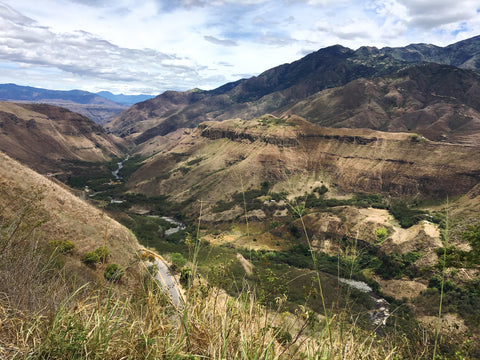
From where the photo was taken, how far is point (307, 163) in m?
120

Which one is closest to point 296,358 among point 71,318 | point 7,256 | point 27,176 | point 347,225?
point 71,318

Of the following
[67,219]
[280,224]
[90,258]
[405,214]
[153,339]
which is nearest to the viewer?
[153,339]

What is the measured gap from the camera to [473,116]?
538 ft

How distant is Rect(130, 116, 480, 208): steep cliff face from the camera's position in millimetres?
89562

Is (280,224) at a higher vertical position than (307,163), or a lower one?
lower

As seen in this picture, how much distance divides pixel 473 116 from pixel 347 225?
6083 inches

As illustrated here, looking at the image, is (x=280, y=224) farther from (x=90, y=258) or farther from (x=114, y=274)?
(x=114, y=274)

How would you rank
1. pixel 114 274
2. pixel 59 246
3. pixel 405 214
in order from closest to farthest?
pixel 114 274
pixel 59 246
pixel 405 214

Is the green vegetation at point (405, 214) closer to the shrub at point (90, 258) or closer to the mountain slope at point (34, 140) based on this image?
the shrub at point (90, 258)

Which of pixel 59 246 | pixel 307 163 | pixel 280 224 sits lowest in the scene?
pixel 280 224

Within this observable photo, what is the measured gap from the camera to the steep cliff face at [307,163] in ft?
294

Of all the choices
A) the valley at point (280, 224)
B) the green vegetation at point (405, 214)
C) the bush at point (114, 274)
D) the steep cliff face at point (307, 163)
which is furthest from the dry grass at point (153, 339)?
the green vegetation at point (405, 214)

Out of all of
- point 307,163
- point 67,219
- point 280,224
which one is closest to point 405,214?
point 280,224

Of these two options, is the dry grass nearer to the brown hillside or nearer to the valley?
the valley
